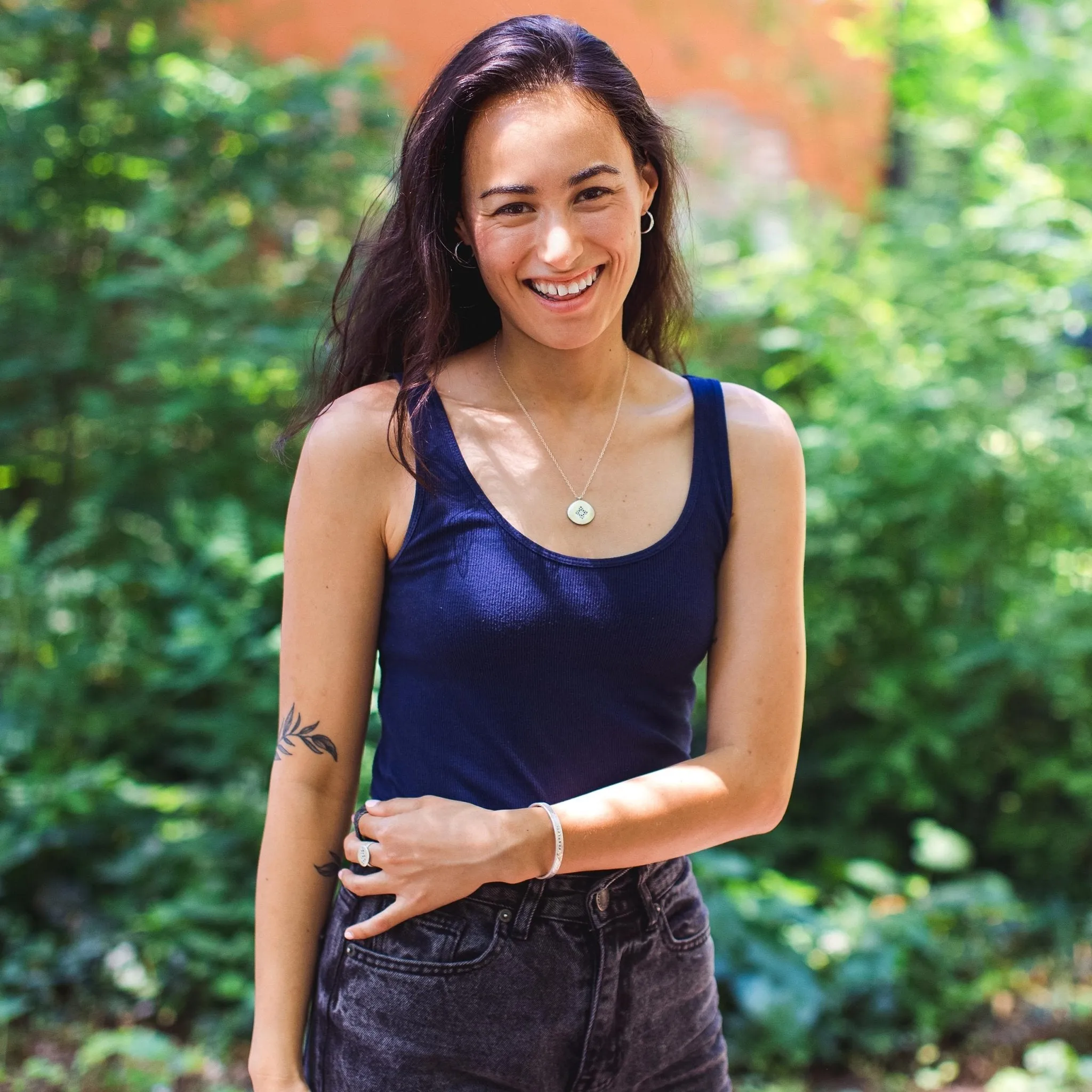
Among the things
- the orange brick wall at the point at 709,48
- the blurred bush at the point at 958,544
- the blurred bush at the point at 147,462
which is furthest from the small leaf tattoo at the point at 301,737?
the orange brick wall at the point at 709,48

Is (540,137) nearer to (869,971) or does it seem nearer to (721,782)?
(721,782)

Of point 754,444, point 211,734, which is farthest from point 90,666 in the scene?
point 754,444

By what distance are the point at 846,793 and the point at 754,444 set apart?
9.90 feet

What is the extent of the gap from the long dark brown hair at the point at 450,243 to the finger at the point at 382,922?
1.74 feet

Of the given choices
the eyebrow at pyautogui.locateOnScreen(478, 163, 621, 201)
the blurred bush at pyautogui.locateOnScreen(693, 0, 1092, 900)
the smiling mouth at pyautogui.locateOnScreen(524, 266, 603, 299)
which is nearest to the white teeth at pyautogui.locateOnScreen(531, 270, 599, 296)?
the smiling mouth at pyautogui.locateOnScreen(524, 266, 603, 299)

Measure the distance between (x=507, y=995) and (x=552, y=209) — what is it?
3.18ft

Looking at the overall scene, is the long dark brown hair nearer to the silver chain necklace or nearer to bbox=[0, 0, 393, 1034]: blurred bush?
the silver chain necklace

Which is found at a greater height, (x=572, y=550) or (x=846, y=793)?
(x=572, y=550)

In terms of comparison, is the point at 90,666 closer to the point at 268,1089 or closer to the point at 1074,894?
the point at 268,1089

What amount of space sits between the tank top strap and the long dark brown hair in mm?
215

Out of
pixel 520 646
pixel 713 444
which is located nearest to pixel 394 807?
pixel 520 646

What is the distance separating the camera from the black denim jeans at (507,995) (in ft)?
4.77

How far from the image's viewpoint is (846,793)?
4.34 m

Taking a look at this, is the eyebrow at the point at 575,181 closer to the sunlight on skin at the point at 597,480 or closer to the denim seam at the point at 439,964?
the sunlight on skin at the point at 597,480
